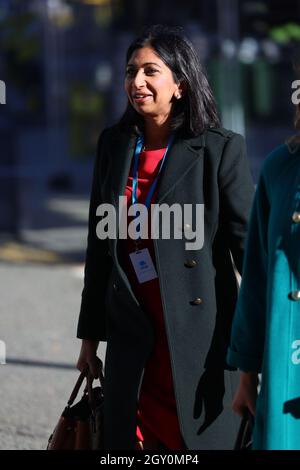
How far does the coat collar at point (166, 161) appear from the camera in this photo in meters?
3.18

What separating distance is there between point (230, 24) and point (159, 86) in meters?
20.5

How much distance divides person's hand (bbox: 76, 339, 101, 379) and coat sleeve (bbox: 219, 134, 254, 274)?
2.02ft

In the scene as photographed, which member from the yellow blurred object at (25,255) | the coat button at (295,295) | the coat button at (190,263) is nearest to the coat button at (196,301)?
the coat button at (190,263)

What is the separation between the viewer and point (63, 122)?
35.4 metres

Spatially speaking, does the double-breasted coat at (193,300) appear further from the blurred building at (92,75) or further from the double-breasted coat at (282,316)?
the blurred building at (92,75)

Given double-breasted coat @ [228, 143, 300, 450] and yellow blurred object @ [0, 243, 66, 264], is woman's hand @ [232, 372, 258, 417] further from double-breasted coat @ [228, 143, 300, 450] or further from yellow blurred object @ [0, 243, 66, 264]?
yellow blurred object @ [0, 243, 66, 264]

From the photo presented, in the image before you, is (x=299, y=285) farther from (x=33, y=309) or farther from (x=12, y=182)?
(x=12, y=182)

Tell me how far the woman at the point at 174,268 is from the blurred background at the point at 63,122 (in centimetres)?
57

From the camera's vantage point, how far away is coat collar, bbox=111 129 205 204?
3180 mm

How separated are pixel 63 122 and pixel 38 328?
2779cm

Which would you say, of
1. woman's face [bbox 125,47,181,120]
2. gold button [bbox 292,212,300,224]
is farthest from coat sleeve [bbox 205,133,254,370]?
gold button [bbox 292,212,300,224]

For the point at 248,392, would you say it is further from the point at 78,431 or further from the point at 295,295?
the point at 78,431

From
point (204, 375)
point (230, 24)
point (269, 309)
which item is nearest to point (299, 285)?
point (269, 309)

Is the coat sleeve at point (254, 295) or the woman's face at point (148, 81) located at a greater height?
the woman's face at point (148, 81)
